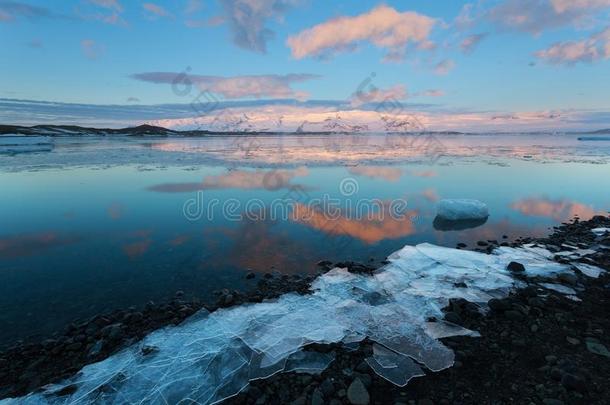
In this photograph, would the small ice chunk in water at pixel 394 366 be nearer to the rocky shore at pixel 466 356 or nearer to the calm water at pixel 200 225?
the rocky shore at pixel 466 356

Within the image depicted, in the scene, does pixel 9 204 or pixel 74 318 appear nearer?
pixel 74 318

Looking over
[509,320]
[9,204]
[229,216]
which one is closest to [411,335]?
[509,320]

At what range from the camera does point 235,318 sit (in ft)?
13.3

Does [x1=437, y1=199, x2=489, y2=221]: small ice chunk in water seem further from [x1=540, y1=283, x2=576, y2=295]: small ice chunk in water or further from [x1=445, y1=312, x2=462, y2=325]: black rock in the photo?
[x1=445, y1=312, x2=462, y2=325]: black rock

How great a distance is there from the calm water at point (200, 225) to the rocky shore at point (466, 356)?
1.85ft

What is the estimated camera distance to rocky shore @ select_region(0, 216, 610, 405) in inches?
110

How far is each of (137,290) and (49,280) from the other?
5.09 ft

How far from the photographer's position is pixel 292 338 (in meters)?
3.61

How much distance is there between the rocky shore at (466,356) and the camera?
2.80 m

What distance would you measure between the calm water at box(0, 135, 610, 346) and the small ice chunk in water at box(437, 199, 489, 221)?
1.32 feet

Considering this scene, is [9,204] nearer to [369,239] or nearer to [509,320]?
[369,239]

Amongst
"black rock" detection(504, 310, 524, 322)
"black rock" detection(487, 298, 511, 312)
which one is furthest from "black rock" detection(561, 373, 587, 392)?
"black rock" detection(487, 298, 511, 312)

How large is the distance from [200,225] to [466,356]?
6.51 metres

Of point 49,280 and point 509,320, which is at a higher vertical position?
point 509,320
